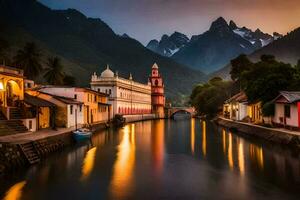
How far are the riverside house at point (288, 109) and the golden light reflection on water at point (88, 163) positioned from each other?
23.9 meters

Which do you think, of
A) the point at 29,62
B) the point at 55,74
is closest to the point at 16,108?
the point at 29,62

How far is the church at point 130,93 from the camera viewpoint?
101475mm

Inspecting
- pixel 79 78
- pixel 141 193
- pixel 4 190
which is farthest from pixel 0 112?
pixel 79 78

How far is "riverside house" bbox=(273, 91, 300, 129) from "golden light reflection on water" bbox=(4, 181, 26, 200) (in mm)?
32088

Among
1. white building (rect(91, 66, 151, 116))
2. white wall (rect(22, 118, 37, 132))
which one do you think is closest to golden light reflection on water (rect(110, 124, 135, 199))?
white wall (rect(22, 118, 37, 132))

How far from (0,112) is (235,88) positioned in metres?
88.2

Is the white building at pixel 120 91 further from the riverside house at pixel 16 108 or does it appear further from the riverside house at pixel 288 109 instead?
the riverside house at pixel 288 109

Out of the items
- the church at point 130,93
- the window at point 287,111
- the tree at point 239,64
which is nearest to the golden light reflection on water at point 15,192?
the window at point 287,111

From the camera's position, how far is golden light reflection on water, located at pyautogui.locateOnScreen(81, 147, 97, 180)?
89.8ft

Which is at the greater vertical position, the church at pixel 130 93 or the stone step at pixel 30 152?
the church at pixel 130 93

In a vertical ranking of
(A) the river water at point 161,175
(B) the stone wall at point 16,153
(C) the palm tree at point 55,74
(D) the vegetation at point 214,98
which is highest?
(C) the palm tree at point 55,74

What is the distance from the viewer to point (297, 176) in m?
25.3

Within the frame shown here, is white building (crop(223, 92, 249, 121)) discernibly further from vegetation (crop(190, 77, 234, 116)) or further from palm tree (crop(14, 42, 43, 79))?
palm tree (crop(14, 42, 43, 79))

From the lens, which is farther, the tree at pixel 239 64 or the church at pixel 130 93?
the tree at pixel 239 64
